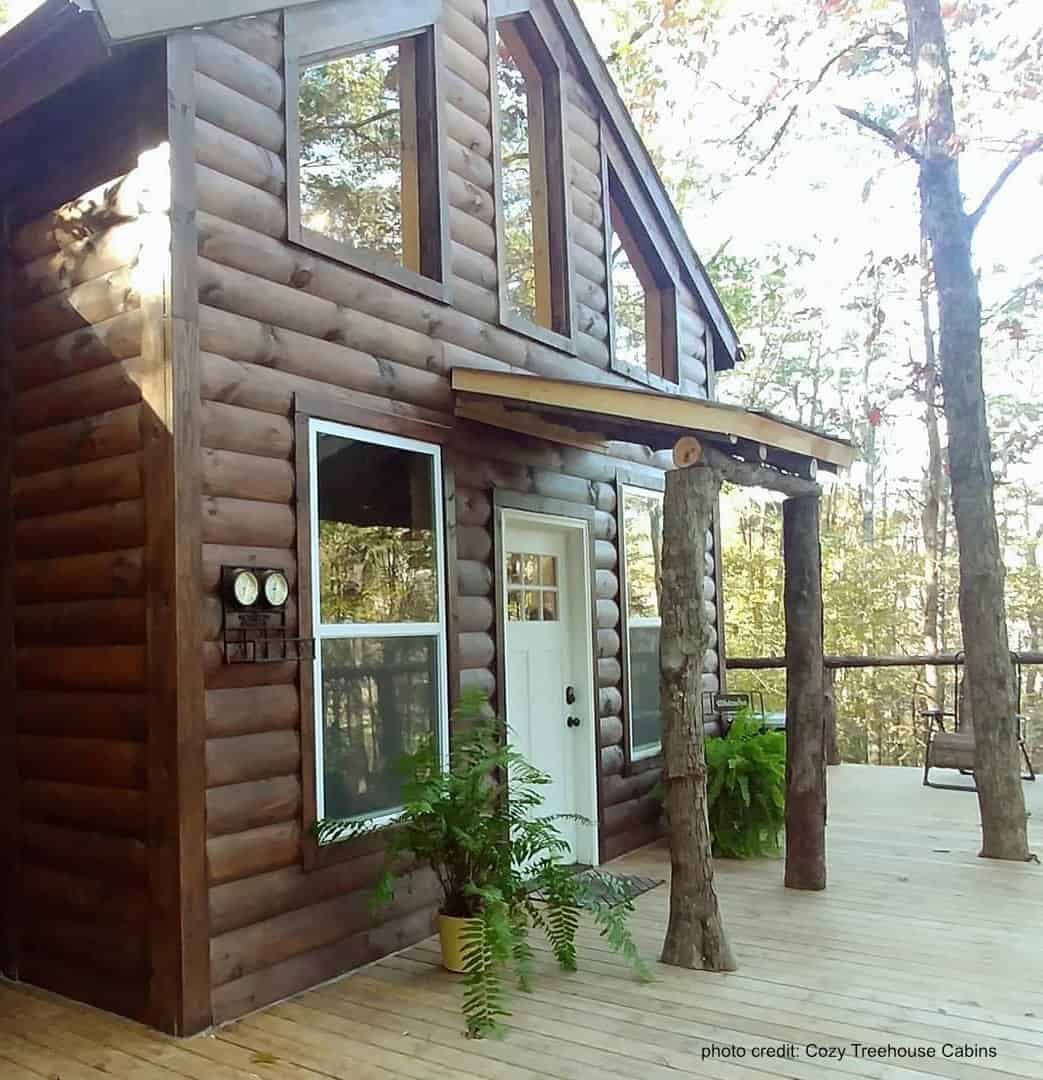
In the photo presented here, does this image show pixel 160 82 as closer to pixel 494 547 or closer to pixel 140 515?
pixel 140 515

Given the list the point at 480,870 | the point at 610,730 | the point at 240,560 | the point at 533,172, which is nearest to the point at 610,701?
the point at 610,730

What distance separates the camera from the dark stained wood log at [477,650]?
4.69m

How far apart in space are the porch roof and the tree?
4.32 feet

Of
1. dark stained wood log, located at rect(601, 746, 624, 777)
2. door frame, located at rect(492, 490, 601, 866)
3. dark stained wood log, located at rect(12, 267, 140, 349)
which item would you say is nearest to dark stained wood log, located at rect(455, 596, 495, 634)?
door frame, located at rect(492, 490, 601, 866)

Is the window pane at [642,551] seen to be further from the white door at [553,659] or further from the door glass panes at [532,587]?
the door glass panes at [532,587]

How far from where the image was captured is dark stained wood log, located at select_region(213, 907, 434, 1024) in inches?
134

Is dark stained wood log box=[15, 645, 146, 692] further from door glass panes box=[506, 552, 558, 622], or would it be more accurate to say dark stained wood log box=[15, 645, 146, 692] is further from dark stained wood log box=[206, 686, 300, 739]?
door glass panes box=[506, 552, 558, 622]

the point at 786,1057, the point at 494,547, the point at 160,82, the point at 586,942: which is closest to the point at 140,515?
the point at 160,82

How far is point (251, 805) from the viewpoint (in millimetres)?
3541

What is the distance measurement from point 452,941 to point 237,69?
11.5 ft

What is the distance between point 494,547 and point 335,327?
4.67 feet

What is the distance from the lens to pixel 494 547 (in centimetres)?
496

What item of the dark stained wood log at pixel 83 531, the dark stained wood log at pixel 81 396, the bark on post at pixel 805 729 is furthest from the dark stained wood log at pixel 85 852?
the bark on post at pixel 805 729

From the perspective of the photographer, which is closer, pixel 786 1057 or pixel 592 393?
pixel 786 1057
